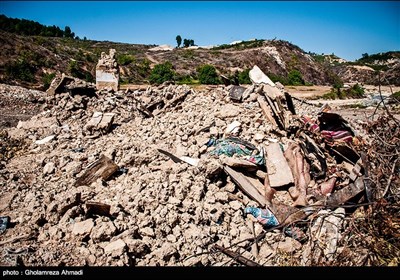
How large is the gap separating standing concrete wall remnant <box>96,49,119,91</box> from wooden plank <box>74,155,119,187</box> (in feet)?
23.6

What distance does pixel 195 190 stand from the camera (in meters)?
4.02

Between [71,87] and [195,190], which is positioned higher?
[71,87]

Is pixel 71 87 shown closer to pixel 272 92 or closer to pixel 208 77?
pixel 272 92

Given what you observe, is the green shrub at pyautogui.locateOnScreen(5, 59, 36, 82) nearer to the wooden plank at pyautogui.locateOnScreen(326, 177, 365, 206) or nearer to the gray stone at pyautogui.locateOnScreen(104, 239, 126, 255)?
the gray stone at pyautogui.locateOnScreen(104, 239, 126, 255)

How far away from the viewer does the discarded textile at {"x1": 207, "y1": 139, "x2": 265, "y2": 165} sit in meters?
4.57

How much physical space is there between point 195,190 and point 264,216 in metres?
1.06

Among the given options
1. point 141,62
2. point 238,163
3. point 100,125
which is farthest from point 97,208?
point 141,62

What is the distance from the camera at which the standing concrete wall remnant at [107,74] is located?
11.3 meters

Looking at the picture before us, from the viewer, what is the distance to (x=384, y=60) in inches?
2544

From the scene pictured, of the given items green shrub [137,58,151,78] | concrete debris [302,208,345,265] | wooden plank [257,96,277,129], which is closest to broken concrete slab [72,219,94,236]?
concrete debris [302,208,345,265]

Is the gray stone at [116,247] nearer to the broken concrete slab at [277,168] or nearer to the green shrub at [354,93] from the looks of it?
the broken concrete slab at [277,168]
